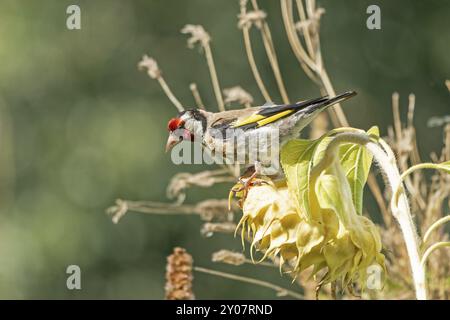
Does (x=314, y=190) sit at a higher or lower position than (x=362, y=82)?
lower

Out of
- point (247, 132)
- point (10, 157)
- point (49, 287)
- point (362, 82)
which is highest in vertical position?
point (362, 82)

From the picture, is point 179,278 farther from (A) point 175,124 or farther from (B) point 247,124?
(A) point 175,124

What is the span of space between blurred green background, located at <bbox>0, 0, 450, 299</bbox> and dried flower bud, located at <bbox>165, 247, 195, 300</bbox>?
4986 millimetres

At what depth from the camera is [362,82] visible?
9.02 metres

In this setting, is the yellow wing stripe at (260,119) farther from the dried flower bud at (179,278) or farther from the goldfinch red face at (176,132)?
the dried flower bud at (179,278)

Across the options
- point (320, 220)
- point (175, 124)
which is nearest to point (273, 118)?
point (175, 124)

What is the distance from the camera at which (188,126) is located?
3324mm

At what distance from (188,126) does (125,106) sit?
5.42 metres

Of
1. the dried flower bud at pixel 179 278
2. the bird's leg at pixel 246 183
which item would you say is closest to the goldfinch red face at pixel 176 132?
the dried flower bud at pixel 179 278

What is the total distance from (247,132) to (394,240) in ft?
1.79

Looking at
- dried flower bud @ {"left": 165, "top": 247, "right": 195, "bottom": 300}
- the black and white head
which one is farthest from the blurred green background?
dried flower bud @ {"left": 165, "top": 247, "right": 195, "bottom": 300}

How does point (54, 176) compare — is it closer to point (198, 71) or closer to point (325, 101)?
point (198, 71)

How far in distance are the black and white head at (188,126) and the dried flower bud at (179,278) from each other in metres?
0.87

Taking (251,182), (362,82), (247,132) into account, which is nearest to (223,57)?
(362,82)
